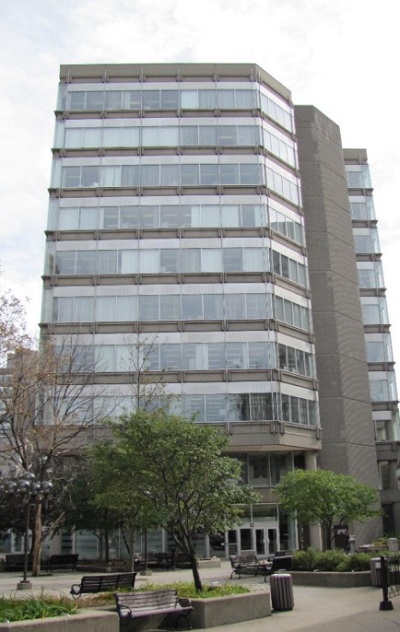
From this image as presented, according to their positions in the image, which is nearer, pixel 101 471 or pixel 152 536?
pixel 101 471

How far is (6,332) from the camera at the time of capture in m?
23.7

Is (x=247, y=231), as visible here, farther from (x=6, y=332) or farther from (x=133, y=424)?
(x=133, y=424)

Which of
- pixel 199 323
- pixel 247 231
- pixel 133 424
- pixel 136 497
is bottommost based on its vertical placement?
pixel 136 497

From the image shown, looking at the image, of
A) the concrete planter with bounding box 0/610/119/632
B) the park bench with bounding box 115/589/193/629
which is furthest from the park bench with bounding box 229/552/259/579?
the concrete planter with bounding box 0/610/119/632

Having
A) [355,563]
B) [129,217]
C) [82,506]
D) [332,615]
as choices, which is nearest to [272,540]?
[82,506]

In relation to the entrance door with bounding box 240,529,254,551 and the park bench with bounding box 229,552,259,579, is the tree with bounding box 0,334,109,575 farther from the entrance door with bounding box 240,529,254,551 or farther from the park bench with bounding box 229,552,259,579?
the entrance door with bounding box 240,529,254,551

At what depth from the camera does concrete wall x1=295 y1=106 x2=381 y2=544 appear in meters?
47.7

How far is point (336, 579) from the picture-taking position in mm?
21078

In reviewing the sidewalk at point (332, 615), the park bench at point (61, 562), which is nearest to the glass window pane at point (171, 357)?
the park bench at point (61, 562)

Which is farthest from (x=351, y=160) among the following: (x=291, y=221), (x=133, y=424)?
(x=133, y=424)

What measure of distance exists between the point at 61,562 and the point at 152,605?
1003 inches

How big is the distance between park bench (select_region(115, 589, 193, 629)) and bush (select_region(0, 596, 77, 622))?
1118 millimetres

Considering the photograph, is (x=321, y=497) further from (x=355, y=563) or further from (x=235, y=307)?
(x=235, y=307)

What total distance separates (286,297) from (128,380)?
12.8m
